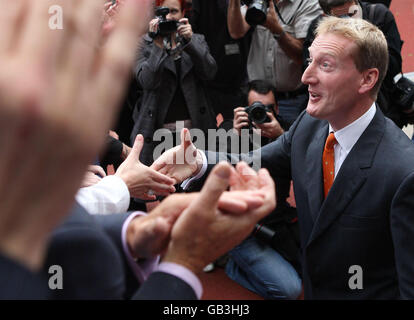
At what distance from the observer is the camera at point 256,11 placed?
9.31ft

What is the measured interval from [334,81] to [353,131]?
0.23 m

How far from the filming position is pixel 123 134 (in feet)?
11.4

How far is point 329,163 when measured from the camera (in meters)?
1.80

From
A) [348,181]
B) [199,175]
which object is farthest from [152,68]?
[348,181]

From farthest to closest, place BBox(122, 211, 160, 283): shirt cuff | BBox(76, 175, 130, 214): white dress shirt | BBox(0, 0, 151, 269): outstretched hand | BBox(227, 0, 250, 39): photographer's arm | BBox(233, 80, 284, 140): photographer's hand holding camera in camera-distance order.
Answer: BBox(227, 0, 250, 39): photographer's arm, BBox(233, 80, 284, 140): photographer's hand holding camera, BBox(76, 175, 130, 214): white dress shirt, BBox(122, 211, 160, 283): shirt cuff, BBox(0, 0, 151, 269): outstretched hand

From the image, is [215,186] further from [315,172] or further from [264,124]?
[264,124]

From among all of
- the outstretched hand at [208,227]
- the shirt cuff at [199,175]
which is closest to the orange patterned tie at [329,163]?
the shirt cuff at [199,175]

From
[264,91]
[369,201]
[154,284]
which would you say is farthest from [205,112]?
[154,284]

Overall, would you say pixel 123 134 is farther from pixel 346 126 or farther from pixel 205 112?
pixel 346 126

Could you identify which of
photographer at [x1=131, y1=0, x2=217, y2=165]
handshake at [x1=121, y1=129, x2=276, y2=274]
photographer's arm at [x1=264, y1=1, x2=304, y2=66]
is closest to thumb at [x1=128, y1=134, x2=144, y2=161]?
handshake at [x1=121, y1=129, x2=276, y2=274]

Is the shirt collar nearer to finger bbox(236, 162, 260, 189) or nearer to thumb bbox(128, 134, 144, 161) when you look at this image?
thumb bbox(128, 134, 144, 161)

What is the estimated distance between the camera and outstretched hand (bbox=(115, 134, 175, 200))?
161 cm

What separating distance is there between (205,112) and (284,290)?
1271 mm

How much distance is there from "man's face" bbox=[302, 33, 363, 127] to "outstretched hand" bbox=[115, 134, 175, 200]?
665 millimetres
